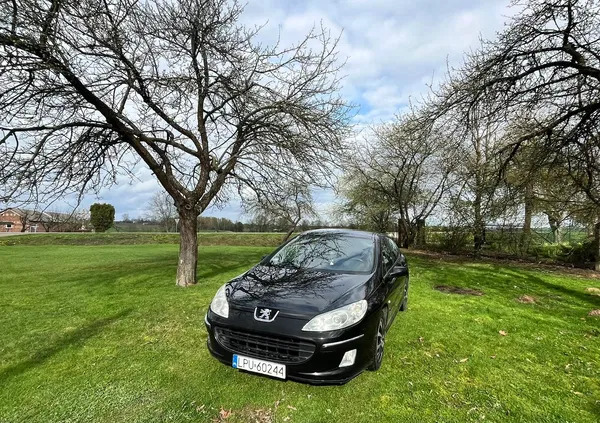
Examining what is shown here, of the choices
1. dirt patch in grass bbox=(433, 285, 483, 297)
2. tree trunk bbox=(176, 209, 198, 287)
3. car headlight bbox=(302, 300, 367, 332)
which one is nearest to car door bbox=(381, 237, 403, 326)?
car headlight bbox=(302, 300, 367, 332)

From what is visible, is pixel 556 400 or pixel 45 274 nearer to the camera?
pixel 556 400

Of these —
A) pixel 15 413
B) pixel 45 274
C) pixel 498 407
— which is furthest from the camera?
pixel 45 274

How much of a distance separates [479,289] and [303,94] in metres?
6.36

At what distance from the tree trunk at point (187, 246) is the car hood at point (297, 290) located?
153 inches

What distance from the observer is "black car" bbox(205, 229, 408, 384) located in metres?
2.88

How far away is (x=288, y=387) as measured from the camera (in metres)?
3.18

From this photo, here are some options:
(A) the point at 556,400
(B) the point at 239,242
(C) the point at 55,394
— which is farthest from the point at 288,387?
(B) the point at 239,242

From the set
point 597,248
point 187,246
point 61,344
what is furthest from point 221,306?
point 597,248

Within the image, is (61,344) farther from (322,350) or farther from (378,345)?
(378,345)

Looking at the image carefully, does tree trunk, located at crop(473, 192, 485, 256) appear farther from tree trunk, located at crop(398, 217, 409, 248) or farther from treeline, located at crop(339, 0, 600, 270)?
tree trunk, located at crop(398, 217, 409, 248)

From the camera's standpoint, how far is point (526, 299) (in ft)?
23.1

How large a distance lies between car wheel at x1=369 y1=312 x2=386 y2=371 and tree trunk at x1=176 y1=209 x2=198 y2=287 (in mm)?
5166

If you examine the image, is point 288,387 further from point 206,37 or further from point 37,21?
point 206,37

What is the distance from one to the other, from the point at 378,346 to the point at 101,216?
38511 millimetres
